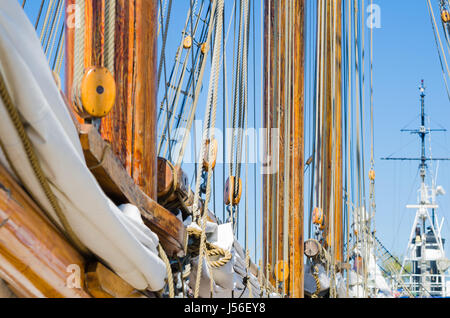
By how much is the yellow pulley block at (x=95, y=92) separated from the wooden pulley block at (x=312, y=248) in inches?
228

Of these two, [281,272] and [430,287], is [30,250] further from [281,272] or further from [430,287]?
[430,287]

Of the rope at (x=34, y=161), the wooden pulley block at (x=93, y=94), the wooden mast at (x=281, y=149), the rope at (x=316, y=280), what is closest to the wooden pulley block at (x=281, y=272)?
the wooden mast at (x=281, y=149)

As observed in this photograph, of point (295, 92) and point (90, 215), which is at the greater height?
point (295, 92)

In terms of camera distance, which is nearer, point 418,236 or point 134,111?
point 134,111

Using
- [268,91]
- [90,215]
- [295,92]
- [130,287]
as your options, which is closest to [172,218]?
[130,287]

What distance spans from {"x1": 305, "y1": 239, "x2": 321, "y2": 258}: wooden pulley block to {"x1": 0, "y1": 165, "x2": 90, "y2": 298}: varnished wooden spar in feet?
19.6

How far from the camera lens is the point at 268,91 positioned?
6395 millimetres

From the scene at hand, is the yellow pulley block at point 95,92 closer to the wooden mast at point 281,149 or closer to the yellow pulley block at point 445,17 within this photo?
the wooden mast at point 281,149

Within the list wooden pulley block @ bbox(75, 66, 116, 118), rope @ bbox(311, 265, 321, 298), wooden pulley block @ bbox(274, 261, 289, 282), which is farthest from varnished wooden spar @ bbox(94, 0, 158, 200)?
rope @ bbox(311, 265, 321, 298)

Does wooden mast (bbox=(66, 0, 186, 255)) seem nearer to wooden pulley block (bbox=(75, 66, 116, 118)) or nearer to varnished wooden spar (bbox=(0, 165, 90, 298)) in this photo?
wooden pulley block (bbox=(75, 66, 116, 118))

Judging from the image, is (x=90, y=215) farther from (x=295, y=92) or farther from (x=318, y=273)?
(x=318, y=273)

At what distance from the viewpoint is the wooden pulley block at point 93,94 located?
2.14 metres

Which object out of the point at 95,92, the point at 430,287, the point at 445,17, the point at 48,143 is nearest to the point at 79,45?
the point at 95,92
